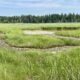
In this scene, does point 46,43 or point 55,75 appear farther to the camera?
point 46,43

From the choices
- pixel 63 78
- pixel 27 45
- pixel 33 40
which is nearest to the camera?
pixel 63 78

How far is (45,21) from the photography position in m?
157

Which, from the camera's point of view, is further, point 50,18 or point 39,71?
point 50,18

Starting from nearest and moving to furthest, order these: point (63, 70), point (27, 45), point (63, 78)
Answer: point (63, 78), point (63, 70), point (27, 45)

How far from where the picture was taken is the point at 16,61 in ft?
60.4

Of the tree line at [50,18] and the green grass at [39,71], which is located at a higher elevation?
the green grass at [39,71]

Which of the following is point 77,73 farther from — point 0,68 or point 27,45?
point 27,45

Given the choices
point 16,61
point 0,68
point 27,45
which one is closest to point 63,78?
point 0,68

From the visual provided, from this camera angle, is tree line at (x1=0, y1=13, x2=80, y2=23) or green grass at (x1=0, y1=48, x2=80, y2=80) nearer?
green grass at (x1=0, y1=48, x2=80, y2=80)

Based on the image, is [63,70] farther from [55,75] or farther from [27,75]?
[27,75]

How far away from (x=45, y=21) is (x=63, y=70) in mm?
143511

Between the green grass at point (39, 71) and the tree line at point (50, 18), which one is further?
the tree line at point (50, 18)

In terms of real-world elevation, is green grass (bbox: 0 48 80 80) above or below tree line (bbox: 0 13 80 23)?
above

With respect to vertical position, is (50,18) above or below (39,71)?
below
